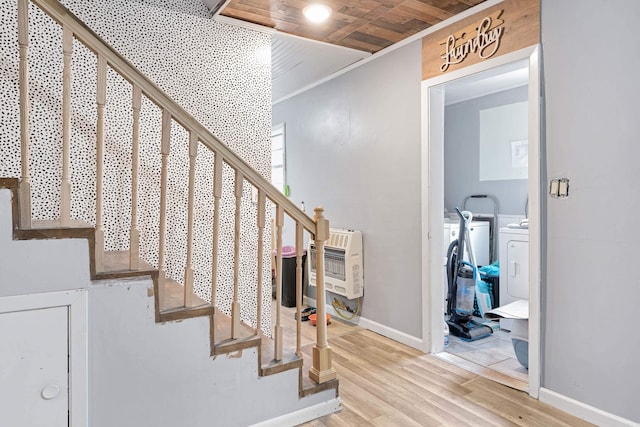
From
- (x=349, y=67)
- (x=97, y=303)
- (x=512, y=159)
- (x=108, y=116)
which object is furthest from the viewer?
(x=512, y=159)

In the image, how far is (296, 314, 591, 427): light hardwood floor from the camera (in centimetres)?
224

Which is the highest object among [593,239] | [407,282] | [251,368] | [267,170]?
[267,170]

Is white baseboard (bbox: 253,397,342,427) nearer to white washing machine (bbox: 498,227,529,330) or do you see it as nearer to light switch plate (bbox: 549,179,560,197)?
light switch plate (bbox: 549,179,560,197)

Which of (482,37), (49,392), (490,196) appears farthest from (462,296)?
(49,392)

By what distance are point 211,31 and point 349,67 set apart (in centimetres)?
144

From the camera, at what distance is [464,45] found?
2.82 meters

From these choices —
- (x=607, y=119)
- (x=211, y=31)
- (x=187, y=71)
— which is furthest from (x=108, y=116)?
(x=607, y=119)

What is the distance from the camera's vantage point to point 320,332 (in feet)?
7.67

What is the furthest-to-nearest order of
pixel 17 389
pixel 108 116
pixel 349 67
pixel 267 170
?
pixel 349 67, pixel 267 170, pixel 108 116, pixel 17 389

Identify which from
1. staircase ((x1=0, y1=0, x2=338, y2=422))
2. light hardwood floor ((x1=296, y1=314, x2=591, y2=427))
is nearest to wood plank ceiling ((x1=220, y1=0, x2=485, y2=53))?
staircase ((x1=0, y1=0, x2=338, y2=422))

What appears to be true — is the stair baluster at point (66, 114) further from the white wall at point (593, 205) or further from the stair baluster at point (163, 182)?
the white wall at point (593, 205)

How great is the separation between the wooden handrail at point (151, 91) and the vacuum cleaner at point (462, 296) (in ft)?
6.36

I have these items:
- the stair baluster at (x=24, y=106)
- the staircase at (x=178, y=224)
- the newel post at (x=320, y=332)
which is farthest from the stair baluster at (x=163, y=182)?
the newel post at (x=320, y=332)

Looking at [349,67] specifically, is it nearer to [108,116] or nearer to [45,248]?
[108,116]
